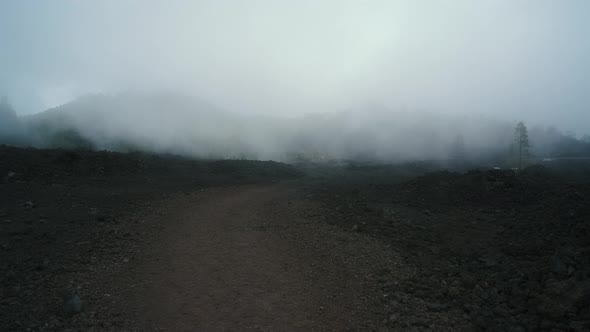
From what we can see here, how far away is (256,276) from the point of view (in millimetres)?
8352

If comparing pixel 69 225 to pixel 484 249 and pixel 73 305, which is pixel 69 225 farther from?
pixel 484 249

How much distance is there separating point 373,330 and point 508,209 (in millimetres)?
12536

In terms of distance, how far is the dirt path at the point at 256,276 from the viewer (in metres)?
6.50

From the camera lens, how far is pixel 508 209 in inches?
615

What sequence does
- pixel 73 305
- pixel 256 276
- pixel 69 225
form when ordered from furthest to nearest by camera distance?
pixel 69 225, pixel 256 276, pixel 73 305

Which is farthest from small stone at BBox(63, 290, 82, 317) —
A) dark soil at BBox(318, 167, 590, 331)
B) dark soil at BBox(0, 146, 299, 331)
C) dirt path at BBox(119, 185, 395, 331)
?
dark soil at BBox(318, 167, 590, 331)

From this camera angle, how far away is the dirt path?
21.3 feet

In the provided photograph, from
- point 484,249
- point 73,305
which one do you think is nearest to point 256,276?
point 73,305

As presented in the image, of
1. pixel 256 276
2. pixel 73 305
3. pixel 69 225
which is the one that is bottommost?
pixel 256 276

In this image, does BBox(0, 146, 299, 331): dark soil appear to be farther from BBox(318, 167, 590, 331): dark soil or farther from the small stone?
BBox(318, 167, 590, 331): dark soil

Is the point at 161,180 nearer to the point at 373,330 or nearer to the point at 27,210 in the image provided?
the point at 27,210

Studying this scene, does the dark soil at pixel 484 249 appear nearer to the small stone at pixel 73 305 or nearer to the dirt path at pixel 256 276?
the dirt path at pixel 256 276

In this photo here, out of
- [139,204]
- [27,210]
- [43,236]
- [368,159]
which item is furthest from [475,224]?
[368,159]

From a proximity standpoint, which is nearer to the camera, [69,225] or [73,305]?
[73,305]
